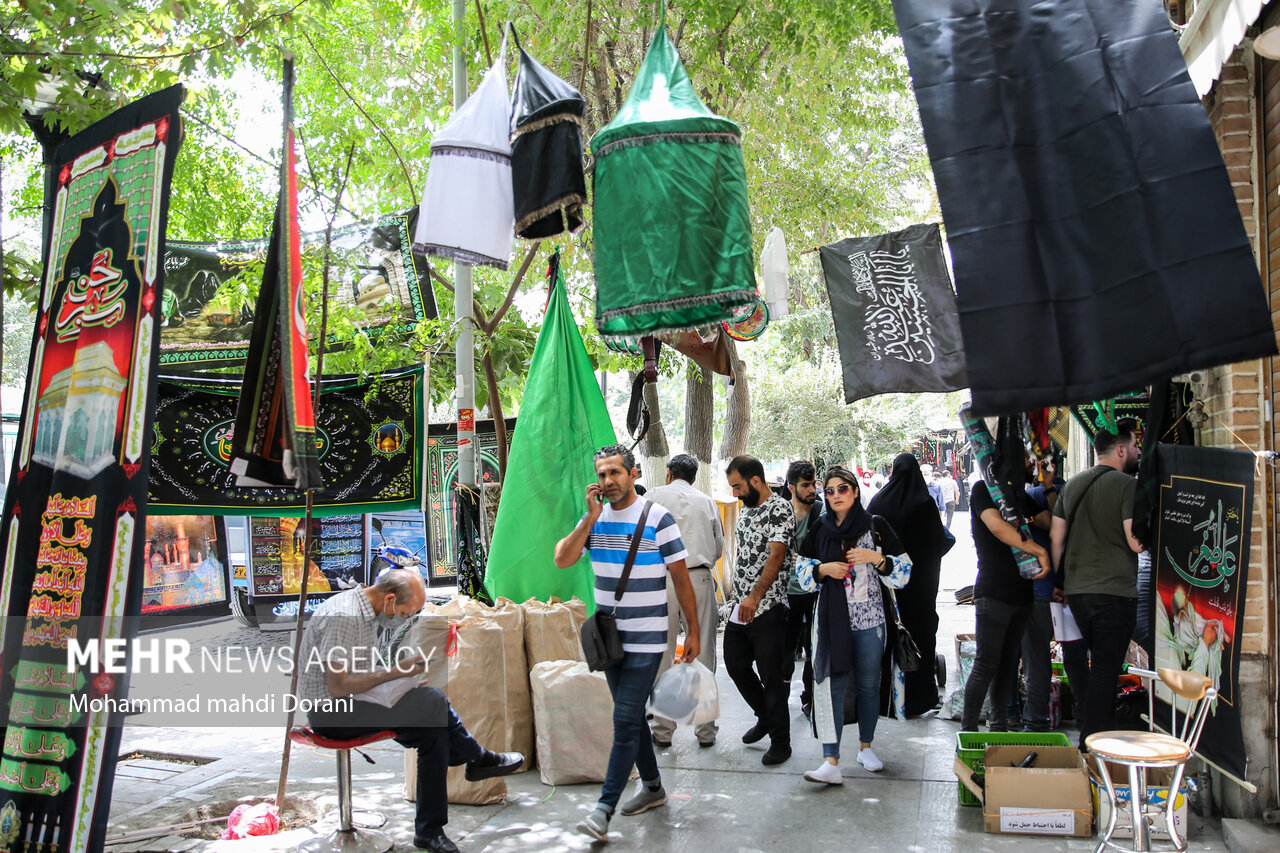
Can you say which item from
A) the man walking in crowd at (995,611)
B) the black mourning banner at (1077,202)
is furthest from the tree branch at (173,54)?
the man walking in crowd at (995,611)

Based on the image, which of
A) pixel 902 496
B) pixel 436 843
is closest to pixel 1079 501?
pixel 902 496

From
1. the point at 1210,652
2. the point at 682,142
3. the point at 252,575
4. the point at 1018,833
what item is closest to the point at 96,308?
the point at 682,142

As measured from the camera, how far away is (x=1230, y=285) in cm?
244

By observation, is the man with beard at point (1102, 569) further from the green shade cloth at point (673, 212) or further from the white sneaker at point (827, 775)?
the green shade cloth at point (673, 212)

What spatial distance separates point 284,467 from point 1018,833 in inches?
147

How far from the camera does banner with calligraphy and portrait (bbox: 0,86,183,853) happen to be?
12.1ft

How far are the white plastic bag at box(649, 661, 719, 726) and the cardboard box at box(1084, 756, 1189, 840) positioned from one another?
184 centimetres

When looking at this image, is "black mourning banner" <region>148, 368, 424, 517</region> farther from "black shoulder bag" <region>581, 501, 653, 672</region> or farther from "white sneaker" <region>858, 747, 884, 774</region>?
"white sneaker" <region>858, 747, 884, 774</region>

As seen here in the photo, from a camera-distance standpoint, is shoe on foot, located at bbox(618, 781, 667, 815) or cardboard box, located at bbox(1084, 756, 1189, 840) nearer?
cardboard box, located at bbox(1084, 756, 1189, 840)

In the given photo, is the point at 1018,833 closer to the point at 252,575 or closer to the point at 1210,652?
the point at 1210,652

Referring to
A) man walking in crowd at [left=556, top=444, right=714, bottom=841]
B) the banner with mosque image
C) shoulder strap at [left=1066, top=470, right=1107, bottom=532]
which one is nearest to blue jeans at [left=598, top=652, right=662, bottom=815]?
man walking in crowd at [left=556, top=444, right=714, bottom=841]

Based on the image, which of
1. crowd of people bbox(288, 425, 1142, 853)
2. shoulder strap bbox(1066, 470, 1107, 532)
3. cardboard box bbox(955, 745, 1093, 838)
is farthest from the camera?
shoulder strap bbox(1066, 470, 1107, 532)

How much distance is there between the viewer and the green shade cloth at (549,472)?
6027 mm

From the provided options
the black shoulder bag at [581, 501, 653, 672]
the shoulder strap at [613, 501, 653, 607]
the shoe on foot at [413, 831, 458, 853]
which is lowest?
the shoe on foot at [413, 831, 458, 853]
